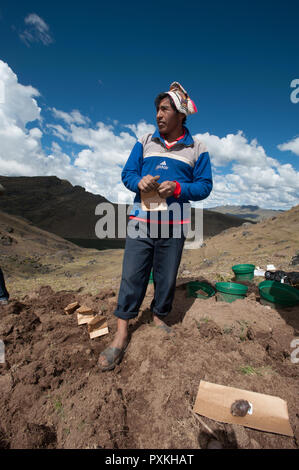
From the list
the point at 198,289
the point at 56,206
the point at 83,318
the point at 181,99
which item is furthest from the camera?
the point at 56,206

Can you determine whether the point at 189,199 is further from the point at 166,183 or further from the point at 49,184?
the point at 49,184

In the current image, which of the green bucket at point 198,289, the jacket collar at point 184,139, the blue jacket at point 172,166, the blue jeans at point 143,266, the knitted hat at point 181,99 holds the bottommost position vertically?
the green bucket at point 198,289

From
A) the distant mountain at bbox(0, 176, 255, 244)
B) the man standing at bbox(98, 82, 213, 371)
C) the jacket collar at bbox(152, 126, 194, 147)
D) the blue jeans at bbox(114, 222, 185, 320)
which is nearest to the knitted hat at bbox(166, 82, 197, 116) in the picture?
the man standing at bbox(98, 82, 213, 371)

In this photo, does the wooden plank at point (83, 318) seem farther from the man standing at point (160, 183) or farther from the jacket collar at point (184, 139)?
the jacket collar at point (184, 139)

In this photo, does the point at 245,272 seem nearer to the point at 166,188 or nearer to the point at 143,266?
the point at 143,266

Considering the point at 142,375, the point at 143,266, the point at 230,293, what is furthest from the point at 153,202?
the point at 230,293

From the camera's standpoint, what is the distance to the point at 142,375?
1830 mm

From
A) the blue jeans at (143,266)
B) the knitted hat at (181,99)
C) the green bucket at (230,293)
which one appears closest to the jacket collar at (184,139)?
the knitted hat at (181,99)

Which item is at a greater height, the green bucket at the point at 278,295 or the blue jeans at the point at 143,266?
the blue jeans at the point at 143,266

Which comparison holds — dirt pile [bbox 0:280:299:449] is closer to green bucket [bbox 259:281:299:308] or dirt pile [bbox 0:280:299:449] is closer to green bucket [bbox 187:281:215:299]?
green bucket [bbox 259:281:299:308]

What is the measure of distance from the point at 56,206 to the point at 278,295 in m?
58.2

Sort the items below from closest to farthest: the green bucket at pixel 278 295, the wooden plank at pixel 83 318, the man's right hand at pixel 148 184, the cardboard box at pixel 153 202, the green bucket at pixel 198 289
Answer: the man's right hand at pixel 148 184 → the cardboard box at pixel 153 202 → the wooden plank at pixel 83 318 → the green bucket at pixel 278 295 → the green bucket at pixel 198 289

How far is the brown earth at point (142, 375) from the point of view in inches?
53.8

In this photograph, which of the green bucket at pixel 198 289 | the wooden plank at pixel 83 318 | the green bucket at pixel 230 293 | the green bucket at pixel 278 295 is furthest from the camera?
the green bucket at pixel 198 289
